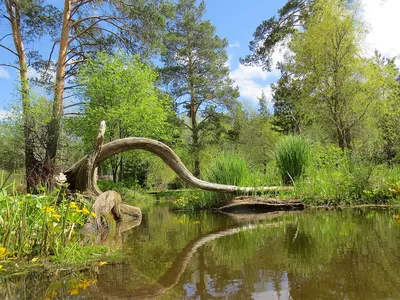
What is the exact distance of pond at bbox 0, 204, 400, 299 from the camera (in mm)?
1729

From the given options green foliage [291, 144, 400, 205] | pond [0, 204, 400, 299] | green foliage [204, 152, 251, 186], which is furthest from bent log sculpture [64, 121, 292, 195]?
pond [0, 204, 400, 299]

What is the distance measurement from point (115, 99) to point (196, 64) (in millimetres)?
11305

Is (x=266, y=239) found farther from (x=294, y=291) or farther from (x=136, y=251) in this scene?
(x=294, y=291)

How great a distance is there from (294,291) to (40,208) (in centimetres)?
233

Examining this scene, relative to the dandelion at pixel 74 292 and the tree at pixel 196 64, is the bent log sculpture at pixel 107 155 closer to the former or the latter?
the dandelion at pixel 74 292

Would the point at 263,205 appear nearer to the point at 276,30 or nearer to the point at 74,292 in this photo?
the point at 74,292

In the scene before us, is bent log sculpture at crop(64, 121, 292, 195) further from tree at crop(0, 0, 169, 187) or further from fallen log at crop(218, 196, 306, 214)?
tree at crop(0, 0, 169, 187)

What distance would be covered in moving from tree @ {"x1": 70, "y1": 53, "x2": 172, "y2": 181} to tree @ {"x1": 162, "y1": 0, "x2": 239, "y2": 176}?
8524 mm

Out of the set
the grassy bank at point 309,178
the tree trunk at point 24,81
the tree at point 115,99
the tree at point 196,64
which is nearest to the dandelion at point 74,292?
the grassy bank at point 309,178

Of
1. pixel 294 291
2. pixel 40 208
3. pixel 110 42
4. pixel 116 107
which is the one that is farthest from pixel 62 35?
pixel 294 291

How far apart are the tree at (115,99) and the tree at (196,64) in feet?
28.0

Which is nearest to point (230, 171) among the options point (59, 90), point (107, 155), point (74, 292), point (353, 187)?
point (353, 187)

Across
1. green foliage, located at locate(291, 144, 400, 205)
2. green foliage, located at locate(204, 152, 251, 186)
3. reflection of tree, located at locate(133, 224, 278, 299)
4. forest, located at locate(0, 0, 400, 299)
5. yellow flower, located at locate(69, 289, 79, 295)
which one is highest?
forest, located at locate(0, 0, 400, 299)

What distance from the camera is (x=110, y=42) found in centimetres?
1573
